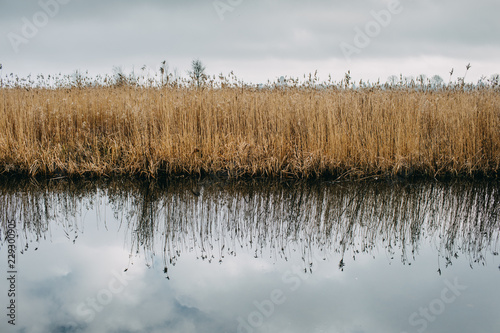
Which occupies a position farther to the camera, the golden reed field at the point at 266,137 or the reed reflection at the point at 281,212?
the golden reed field at the point at 266,137

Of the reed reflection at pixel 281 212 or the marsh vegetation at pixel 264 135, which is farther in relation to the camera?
the marsh vegetation at pixel 264 135

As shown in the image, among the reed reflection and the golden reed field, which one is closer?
the reed reflection

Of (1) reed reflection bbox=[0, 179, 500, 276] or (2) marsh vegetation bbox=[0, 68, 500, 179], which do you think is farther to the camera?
(2) marsh vegetation bbox=[0, 68, 500, 179]

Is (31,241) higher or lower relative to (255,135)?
lower

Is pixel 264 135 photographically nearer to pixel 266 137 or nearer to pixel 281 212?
pixel 266 137

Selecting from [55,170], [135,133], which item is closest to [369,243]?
[135,133]

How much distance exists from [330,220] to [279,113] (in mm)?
2479

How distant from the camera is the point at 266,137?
613cm

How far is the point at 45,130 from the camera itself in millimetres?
6254

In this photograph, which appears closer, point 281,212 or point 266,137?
point 281,212

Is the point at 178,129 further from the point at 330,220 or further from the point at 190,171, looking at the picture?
the point at 330,220

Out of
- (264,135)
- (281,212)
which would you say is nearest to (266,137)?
(264,135)

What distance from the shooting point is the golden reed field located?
18.3 feet

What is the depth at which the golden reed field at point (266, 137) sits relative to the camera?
5586mm
